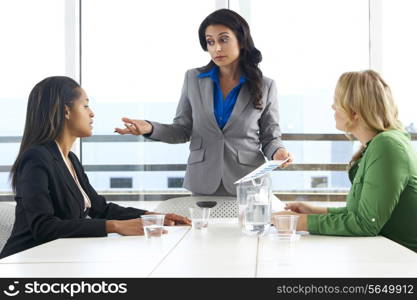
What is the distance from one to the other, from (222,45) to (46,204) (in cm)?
139

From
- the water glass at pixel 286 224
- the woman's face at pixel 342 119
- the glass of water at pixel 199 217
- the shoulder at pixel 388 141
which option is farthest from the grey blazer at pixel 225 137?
the water glass at pixel 286 224

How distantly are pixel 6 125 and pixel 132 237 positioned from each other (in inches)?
110

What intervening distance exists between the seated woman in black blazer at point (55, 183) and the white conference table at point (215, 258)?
0.35ft

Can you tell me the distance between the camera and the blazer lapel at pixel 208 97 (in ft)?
10.7

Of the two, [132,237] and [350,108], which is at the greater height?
[350,108]

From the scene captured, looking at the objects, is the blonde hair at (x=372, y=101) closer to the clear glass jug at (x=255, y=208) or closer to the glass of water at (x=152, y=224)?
the clear glass jug at (x=255, y=208)

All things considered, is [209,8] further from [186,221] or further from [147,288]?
[147,288]

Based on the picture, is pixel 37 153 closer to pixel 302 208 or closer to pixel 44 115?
pixel 44 115

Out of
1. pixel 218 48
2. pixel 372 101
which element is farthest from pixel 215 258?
pixel 218 48

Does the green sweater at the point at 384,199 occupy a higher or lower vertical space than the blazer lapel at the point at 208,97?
lower

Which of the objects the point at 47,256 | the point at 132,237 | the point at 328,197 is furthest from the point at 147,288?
the point at 328,197

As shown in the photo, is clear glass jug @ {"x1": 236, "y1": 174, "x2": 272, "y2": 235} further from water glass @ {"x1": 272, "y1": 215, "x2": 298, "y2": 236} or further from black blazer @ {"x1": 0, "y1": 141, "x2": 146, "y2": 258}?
black blazer @ {"x1": 0, "y1": 141, "x2": 146, "y2": 258}

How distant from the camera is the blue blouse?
3305 millimetres

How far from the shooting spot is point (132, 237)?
6.77ft
